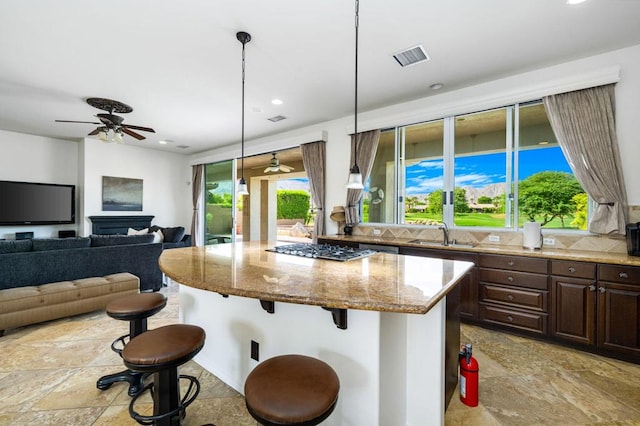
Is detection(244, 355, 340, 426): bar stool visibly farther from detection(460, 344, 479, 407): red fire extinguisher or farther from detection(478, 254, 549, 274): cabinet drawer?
detection(478, 254, 549, 274): cabinet drawer

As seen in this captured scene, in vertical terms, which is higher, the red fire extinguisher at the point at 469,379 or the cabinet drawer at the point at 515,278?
the cabinet drawer at the point at 515,278

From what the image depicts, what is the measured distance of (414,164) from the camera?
4.04 metres

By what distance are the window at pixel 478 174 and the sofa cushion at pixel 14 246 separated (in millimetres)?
4344

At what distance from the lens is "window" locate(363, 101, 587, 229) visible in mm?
3125

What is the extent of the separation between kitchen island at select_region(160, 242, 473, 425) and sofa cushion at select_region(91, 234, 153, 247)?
2.52 metres

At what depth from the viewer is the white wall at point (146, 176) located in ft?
19.5

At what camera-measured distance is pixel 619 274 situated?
2.32 metres

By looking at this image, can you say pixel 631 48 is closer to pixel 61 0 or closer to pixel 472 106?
pixel 472 106

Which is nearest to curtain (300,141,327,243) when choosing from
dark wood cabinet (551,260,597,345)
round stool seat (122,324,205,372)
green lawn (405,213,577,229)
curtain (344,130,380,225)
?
curtain (344,130,380,225)

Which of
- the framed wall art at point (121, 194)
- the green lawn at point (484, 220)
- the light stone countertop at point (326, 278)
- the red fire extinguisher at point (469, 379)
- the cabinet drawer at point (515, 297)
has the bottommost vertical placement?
the red fire extinguisher at point (469, 379)

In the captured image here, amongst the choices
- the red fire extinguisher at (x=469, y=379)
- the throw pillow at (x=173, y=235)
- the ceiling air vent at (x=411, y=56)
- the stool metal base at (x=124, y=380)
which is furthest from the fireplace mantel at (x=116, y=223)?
the red fire extinguisher at (x=469, y=379)

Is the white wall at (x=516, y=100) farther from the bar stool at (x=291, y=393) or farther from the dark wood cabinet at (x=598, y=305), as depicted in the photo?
the bar stool at (x=291, y=393)

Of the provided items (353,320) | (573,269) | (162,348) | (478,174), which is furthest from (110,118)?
(573,269)

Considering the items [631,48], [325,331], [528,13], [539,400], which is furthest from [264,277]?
[631,48]
